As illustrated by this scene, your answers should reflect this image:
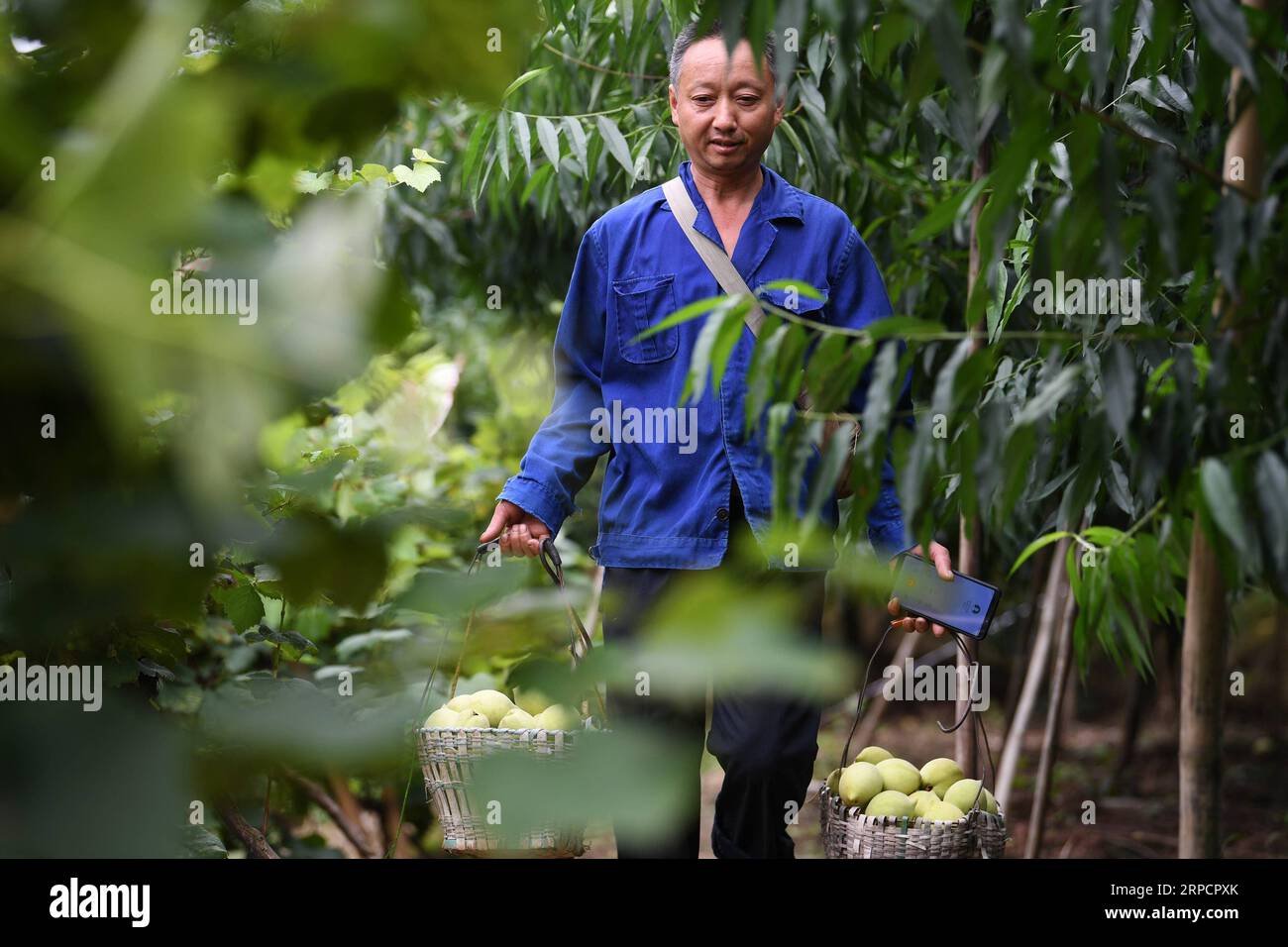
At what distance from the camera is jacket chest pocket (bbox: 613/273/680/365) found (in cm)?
178

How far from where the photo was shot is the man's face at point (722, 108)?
1.76m

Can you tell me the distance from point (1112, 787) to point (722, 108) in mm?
3665

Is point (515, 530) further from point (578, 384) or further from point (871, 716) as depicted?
point (871, 716)

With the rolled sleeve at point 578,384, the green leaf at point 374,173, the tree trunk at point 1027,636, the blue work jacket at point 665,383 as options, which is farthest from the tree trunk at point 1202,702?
the tree trunk at point 1027,636

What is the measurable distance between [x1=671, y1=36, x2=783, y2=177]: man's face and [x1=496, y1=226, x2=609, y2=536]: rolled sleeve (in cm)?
21

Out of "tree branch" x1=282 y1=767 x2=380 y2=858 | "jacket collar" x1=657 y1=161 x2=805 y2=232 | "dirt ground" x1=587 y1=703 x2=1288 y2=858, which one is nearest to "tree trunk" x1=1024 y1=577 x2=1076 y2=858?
"dirt ground" x1=587 y1=703 x2=1288 y2=858

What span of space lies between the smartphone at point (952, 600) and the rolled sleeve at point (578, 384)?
0.49m

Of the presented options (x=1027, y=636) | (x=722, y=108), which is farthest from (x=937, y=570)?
(x=1027, y=636)

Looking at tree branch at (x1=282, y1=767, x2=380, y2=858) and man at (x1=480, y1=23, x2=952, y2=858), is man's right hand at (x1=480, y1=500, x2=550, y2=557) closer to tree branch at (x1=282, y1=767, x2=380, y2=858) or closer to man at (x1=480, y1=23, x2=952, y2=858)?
man at (x1=480, y1=23, x2=952, y2=858)

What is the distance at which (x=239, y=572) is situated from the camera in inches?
26.1

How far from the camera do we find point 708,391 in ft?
5.93
